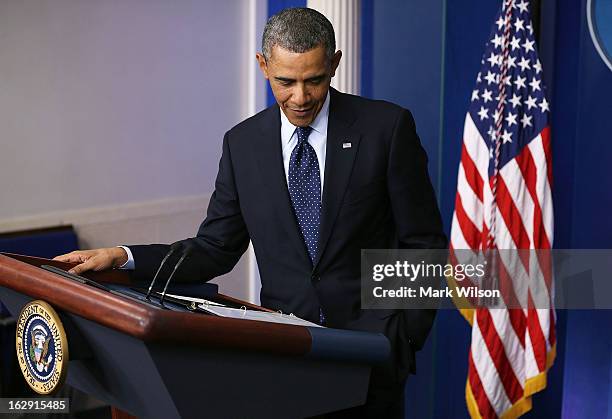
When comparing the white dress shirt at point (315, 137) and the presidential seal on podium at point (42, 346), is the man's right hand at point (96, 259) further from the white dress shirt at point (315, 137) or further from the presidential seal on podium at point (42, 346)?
the white dress shirt at point (315, 137)

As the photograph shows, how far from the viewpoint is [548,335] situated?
152 inches

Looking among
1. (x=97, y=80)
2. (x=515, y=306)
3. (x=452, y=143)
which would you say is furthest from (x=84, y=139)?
(x=515, y=306)

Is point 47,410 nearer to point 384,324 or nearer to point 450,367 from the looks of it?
point 450,367

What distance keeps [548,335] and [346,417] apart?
1.62 meters

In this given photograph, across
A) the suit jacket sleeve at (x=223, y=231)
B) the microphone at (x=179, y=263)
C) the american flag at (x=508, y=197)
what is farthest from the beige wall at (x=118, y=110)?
the microphone at (x=179, y=263)

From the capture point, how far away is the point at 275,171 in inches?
102

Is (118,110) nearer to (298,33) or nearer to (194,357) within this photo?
(298,33)

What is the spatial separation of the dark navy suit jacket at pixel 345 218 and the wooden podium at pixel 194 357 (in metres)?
0.53

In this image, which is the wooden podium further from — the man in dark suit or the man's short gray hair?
the man's short gray hair

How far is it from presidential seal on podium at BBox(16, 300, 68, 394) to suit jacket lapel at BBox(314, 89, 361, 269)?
0.83 m

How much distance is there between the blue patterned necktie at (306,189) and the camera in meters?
2.54

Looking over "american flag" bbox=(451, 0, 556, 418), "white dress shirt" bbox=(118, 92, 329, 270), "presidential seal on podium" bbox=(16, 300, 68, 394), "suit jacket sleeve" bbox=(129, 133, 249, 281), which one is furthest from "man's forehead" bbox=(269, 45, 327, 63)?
"american flag" bbox=(451, 0, 556, 418)

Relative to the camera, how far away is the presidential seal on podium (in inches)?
71.9

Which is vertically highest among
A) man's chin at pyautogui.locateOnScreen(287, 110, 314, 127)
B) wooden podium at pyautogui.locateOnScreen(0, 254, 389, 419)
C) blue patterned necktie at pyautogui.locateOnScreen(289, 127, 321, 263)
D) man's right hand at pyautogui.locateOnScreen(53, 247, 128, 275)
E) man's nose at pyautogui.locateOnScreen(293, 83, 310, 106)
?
man's nose at pyautogui.locateOnScreen(293, 83, 310, 106)
